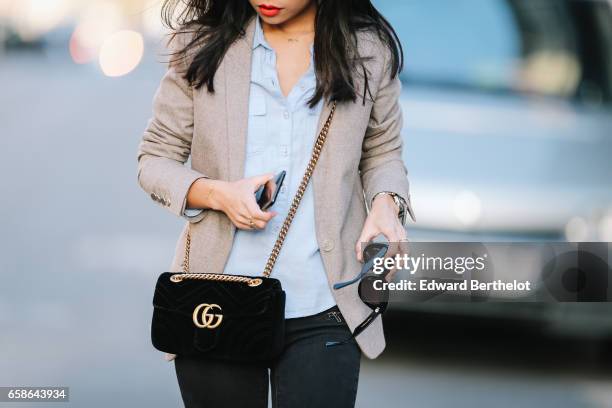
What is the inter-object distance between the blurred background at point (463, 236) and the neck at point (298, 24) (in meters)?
2.36

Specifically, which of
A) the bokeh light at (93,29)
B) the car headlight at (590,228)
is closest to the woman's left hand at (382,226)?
the car headlight at (590,228)

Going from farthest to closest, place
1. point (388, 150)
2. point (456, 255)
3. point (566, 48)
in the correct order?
point (566, 48)
point (456, 255)
point (388, 150)

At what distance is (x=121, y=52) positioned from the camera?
16.9 m

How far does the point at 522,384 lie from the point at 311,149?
3.54 m

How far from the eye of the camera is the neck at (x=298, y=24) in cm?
330

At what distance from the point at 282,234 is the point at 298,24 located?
1.80 ft

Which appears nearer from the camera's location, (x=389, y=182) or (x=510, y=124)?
(x=389, y=182)

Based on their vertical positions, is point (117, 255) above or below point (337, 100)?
above

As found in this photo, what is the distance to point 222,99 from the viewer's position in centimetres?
317

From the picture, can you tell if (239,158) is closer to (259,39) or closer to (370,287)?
(259,39)

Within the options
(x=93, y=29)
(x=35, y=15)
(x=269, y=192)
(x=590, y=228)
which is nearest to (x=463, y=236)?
(x=590, y=228)

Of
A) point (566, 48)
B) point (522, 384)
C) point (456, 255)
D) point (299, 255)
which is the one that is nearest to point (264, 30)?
point (299, 255)

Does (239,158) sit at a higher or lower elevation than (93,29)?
lower

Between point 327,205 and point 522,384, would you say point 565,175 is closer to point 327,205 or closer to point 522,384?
point 522,384
